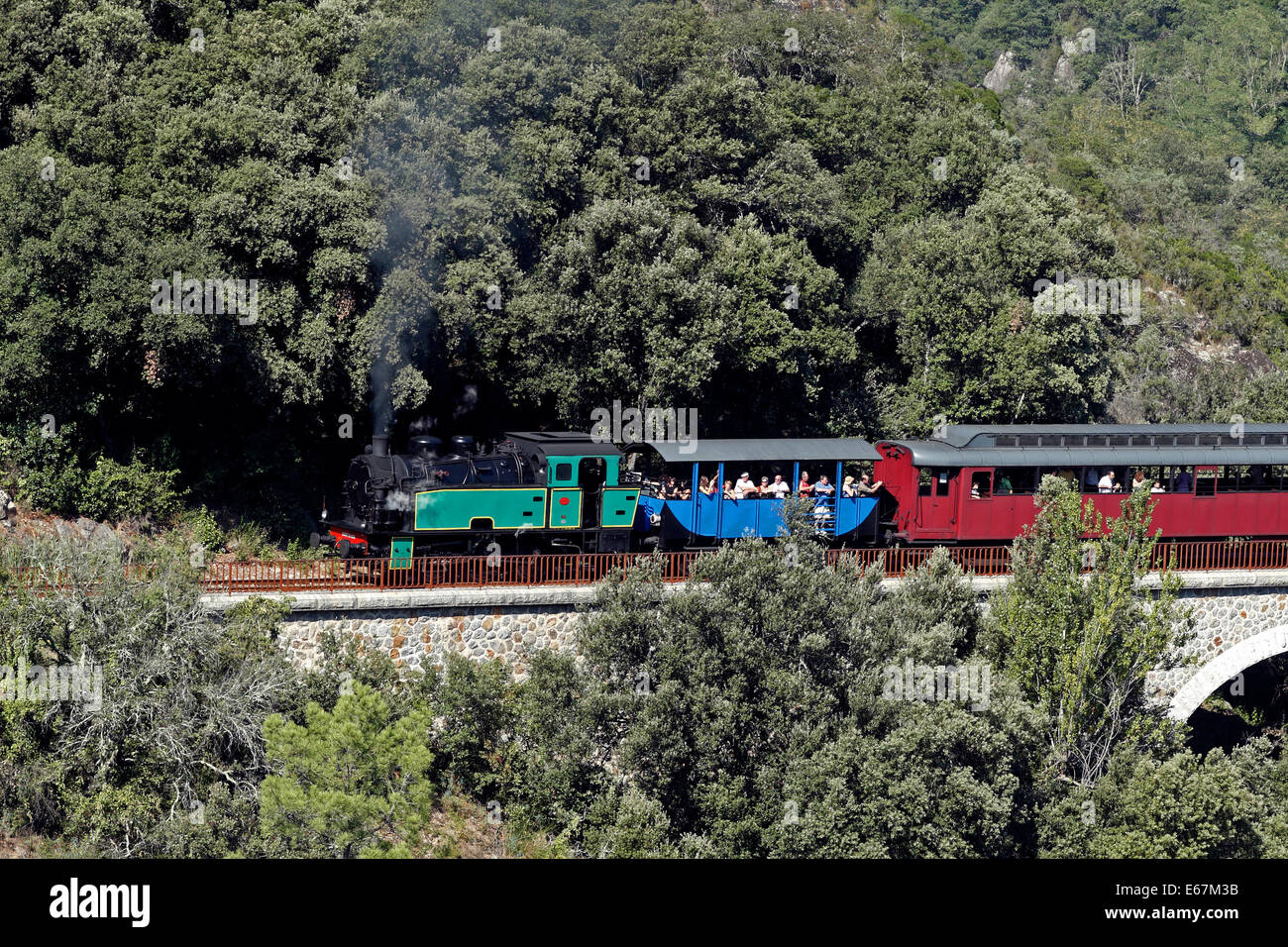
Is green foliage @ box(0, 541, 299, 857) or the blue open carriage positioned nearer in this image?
green foliage @ box(0, 541, 299, 857)

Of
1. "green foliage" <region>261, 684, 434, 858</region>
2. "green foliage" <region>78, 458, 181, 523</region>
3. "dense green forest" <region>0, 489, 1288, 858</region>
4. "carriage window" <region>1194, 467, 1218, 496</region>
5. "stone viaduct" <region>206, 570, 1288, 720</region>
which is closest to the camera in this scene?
"green foliage" <region>261, 684, 434, 858</region>

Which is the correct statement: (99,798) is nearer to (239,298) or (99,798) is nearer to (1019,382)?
(239,298)

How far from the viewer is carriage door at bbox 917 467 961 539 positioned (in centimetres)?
2733

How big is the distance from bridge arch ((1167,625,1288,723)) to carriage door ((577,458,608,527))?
39.0 feet

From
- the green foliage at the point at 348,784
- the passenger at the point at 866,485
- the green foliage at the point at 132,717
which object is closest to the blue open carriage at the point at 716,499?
the passenger at the point at 866,485

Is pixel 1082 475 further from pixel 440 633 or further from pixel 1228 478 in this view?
pixel 440 633

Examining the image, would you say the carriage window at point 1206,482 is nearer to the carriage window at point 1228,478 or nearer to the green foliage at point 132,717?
the carriage window at point 1228,478

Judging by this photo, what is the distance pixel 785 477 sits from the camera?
87.0 ft

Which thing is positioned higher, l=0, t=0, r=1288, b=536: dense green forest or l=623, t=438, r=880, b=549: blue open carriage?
l=0, t=0, r=1288, b=536: dense green forest

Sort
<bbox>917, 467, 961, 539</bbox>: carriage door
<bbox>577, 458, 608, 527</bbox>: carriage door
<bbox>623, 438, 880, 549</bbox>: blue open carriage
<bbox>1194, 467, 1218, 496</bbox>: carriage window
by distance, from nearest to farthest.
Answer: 1. <bbox>577, 458, 608, 527</bbox>: carriage door
2. <bbox>623, 438, 880, 549</bbox>: blue open carriage
3. <bbox>917, 467, 961, 539</bbox>: carriage door
4. <bbox>1194, 467, 1218, 496</bbox>: carriage window

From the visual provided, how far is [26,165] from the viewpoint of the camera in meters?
25.4

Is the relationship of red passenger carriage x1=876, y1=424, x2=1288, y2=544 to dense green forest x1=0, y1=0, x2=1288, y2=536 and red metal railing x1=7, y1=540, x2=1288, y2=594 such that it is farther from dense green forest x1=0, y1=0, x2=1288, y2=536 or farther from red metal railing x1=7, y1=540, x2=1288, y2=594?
dense green forest x1=0, y1=0, x2=1288, y2=536

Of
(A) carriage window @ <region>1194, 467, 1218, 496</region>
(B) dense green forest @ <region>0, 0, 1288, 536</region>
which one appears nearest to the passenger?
(B) dense green forest @ <region>0, 0, 1288, 536</region>

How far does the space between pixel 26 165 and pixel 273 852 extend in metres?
14.7
